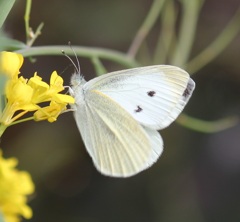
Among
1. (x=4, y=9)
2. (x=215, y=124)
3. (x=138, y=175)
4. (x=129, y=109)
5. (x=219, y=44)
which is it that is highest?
(x=4, y=9)

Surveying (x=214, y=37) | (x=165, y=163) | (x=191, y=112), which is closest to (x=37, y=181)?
(x=165, y=163)

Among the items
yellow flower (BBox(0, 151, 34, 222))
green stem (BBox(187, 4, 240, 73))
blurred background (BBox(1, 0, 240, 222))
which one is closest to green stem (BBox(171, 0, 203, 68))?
green stem (BBox(187, 4, 240, 73))

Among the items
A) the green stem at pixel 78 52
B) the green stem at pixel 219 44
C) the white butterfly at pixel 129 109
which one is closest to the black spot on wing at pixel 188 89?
the white butterfly at pixel 129 109

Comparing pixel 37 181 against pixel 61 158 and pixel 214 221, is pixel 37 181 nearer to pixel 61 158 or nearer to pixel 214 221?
pixel 61 158

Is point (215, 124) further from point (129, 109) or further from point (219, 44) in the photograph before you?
point (129, 109)

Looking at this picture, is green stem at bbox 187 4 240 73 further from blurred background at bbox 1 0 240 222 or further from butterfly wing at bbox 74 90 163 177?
butterfly wing at bbox 74 90 163 177

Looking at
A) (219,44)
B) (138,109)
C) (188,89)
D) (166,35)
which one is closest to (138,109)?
(138,109)

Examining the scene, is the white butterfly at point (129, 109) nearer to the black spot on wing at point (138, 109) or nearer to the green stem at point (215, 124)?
the black spot on wing at point (138, 109)
